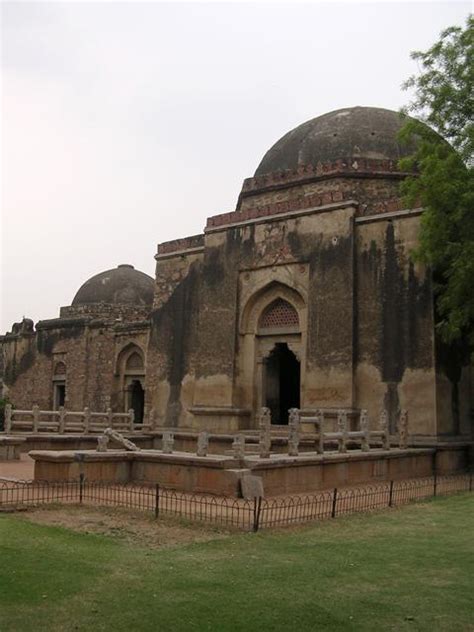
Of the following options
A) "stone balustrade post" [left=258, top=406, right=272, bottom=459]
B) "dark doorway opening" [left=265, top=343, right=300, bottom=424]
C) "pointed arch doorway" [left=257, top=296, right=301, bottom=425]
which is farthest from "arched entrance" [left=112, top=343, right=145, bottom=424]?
"stone balustrade post" [left=258, top=406, right=272, bottom=459]

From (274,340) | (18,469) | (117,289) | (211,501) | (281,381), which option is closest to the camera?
(211,501)

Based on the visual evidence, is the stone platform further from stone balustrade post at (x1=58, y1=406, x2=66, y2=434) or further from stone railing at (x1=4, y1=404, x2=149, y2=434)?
stone railing at (x1=4, y1=404, x2=149, y2=434)

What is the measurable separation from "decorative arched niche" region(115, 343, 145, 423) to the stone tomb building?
4.77m

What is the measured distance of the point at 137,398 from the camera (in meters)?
23.7

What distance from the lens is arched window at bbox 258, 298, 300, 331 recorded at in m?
16.1

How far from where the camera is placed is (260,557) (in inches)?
236

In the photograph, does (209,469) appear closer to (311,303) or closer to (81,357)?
(311,303)

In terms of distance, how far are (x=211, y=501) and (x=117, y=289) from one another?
65.7ft

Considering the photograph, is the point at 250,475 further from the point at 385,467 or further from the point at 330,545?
the point at 385,467

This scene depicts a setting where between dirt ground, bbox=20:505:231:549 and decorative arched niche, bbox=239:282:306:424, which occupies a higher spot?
decorative arched niche, bbox=239:282:306:424

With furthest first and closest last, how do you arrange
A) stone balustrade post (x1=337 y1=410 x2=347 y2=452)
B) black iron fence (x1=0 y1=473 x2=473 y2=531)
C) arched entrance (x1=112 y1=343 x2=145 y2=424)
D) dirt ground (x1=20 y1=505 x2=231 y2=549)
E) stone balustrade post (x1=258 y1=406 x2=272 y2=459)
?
arched entrance (x1=112 y1=343 x2=145 y2=424)
stone balustrade post (x1=337 y1=410 x2=347 y2=452)
stone balustrade post (x1=258 y1=406 x2=272 y2=459)
black iron fence (x1=0 y1=473 x2=473 y2=531)
dirt ground (x1=20 y1=505 x2=231 y2=549)

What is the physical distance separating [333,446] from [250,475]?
178 inches

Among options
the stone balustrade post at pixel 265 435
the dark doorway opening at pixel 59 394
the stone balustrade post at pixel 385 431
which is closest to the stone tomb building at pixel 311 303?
the stone balustrade post at pixel 385 431

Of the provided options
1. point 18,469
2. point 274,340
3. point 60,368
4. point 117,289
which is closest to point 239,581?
point 18,469
